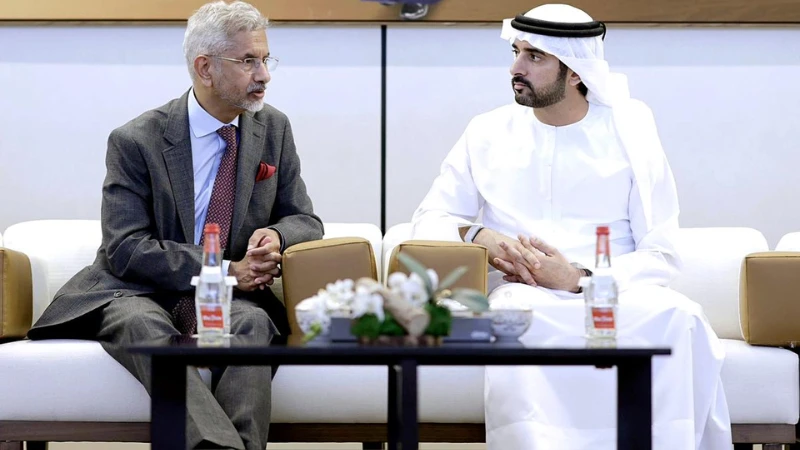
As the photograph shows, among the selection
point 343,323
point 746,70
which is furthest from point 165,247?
point 746,70

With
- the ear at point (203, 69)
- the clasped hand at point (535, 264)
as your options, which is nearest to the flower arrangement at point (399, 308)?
the clasped hand at point (535, 264)

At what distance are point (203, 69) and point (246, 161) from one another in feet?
1.08

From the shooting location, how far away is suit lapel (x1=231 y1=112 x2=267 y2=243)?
12.3ft

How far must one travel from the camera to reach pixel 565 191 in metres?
3.94

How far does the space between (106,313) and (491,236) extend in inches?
47.3

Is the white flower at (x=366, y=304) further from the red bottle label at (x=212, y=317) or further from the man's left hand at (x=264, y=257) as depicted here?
the man's left hand at (x=264, y=257)

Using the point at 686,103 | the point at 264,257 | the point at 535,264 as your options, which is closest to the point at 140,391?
the point at 264,257

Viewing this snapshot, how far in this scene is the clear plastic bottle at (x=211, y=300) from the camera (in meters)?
2.63

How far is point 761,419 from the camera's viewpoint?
3.49 meters

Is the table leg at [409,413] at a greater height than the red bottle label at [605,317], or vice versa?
the red bottle label at [605,317]

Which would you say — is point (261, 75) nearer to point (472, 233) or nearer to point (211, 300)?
point (472, 233)

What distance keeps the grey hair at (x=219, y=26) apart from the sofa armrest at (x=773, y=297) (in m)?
1.68

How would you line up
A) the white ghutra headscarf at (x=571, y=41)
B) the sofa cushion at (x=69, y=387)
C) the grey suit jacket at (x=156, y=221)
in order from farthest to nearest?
the white ghutra headscarf at (x=571, y=41) < the grey suit jacket at (x=156, y=221) < the sofa cushion at (x=69, y=387)

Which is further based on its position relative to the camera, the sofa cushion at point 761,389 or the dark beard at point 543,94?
the dark beard at point 543,94
